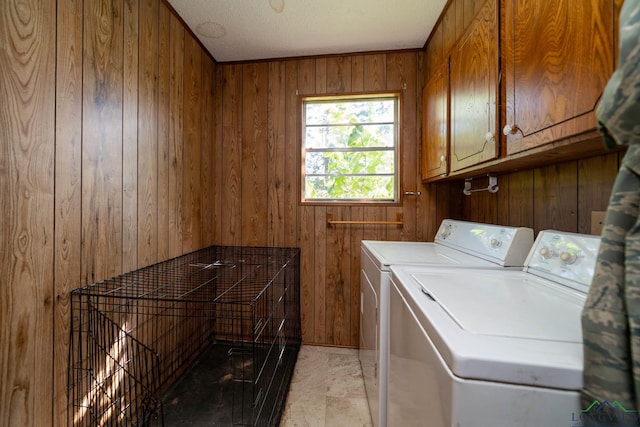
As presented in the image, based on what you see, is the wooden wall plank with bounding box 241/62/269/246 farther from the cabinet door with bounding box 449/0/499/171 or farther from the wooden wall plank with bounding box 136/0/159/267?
the cabinet door with bounding box 449/0/499/171

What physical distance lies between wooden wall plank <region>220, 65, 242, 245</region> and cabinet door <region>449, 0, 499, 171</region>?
5.70 feet

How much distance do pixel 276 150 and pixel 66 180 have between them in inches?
58.0

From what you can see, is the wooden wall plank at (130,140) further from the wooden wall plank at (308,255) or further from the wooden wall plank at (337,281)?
the wooden wall plank at (337,281)

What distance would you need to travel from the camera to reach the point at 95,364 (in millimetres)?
1255

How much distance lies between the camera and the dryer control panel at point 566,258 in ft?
2.80

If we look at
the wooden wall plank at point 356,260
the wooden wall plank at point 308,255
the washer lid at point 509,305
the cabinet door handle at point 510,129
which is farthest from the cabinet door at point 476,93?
the wooden wall plank at point 308,255

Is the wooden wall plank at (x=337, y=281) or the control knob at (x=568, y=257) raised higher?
the control knob at (x=568, y=257)

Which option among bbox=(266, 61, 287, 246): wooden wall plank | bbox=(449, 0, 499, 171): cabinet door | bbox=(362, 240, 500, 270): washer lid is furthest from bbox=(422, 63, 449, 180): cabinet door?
bbox=(266, 61, 287, 246): wooden wall plank

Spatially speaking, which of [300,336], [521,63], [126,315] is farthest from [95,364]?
[521,63]

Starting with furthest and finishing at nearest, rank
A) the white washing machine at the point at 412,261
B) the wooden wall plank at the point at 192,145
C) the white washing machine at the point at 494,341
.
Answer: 1. the wooden wall plank at the point at 192,145
2. the white washing machine at the point at 412,261
3. the white washing machine at the point at 494,341

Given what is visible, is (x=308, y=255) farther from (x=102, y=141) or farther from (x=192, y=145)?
(x=102, y=141)

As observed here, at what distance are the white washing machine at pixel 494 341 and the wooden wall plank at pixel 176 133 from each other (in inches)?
62.4

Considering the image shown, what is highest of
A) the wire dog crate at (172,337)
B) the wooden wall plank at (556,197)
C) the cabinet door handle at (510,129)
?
the cabinet door handle at (510,129)

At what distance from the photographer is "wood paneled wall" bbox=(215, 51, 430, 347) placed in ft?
7.41
